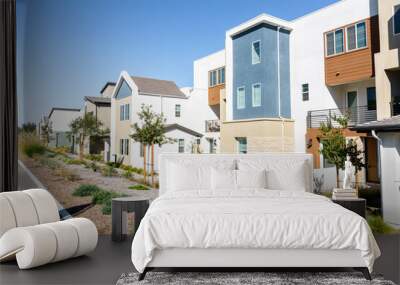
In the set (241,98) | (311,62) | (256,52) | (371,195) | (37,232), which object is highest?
(256,52)

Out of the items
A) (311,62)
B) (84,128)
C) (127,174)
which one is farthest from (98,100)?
(311,62)

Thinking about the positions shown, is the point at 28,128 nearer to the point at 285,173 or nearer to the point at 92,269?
the point at 92,269

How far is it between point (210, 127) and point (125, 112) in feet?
4.60

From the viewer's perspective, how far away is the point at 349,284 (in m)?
2.98

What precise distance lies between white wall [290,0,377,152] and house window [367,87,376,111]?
35cm

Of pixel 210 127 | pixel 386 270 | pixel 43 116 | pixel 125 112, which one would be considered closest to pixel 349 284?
pixel 386 270

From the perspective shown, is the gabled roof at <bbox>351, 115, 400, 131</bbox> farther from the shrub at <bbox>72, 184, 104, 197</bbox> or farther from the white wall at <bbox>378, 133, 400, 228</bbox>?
the shrub at <bbox>72, 184, 104, 197</bbox>

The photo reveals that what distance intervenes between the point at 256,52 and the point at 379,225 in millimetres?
3001

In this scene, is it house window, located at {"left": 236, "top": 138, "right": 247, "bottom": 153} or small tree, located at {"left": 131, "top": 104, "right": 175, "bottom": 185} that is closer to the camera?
house window, located at {"left": 236, "top": 138, "right": 247, "bottom": 153}

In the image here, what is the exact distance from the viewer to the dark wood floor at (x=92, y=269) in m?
3.18

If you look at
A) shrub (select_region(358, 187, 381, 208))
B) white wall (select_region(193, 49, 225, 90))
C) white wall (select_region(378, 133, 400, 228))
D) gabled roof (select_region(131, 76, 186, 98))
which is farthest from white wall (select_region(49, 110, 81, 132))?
white wall (select_region(378, 133, 400, 228))

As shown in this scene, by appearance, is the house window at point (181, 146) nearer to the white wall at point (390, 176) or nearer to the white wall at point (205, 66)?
the white wall at point (205, 66)

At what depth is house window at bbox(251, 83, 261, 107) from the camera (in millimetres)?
5629

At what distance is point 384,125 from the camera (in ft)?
15.7
